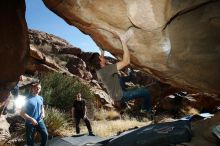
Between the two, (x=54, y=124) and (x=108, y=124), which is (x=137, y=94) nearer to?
(x=54, y=124)

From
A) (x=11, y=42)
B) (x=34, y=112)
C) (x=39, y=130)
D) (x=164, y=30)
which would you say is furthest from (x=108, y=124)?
(x=164, y=30)

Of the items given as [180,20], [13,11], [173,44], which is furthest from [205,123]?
[13,11]

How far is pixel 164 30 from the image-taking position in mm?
5605

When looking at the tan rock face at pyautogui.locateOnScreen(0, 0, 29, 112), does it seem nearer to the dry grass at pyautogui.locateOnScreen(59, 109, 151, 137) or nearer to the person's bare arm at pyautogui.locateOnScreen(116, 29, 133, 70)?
the person's bare arm at pyautogui.locateOnScreen(116, 29, 133, 70)

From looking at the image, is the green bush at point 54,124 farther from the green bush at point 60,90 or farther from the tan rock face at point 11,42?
the tan rock face at point 11,42

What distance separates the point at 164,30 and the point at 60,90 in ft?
40.7

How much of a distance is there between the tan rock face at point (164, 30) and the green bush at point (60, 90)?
33.1 ft

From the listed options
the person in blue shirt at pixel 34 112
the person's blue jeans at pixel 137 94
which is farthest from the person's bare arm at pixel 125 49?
the person in blue shirt at pixel 34 112

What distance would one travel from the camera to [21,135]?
1050 centimetres

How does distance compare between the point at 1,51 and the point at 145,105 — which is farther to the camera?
the point at 145,105

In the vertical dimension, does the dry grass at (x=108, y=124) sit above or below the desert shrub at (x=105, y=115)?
below

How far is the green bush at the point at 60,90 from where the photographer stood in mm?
16234

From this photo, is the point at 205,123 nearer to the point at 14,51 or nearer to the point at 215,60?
the point at 215,60

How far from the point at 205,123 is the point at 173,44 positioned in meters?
1.84
